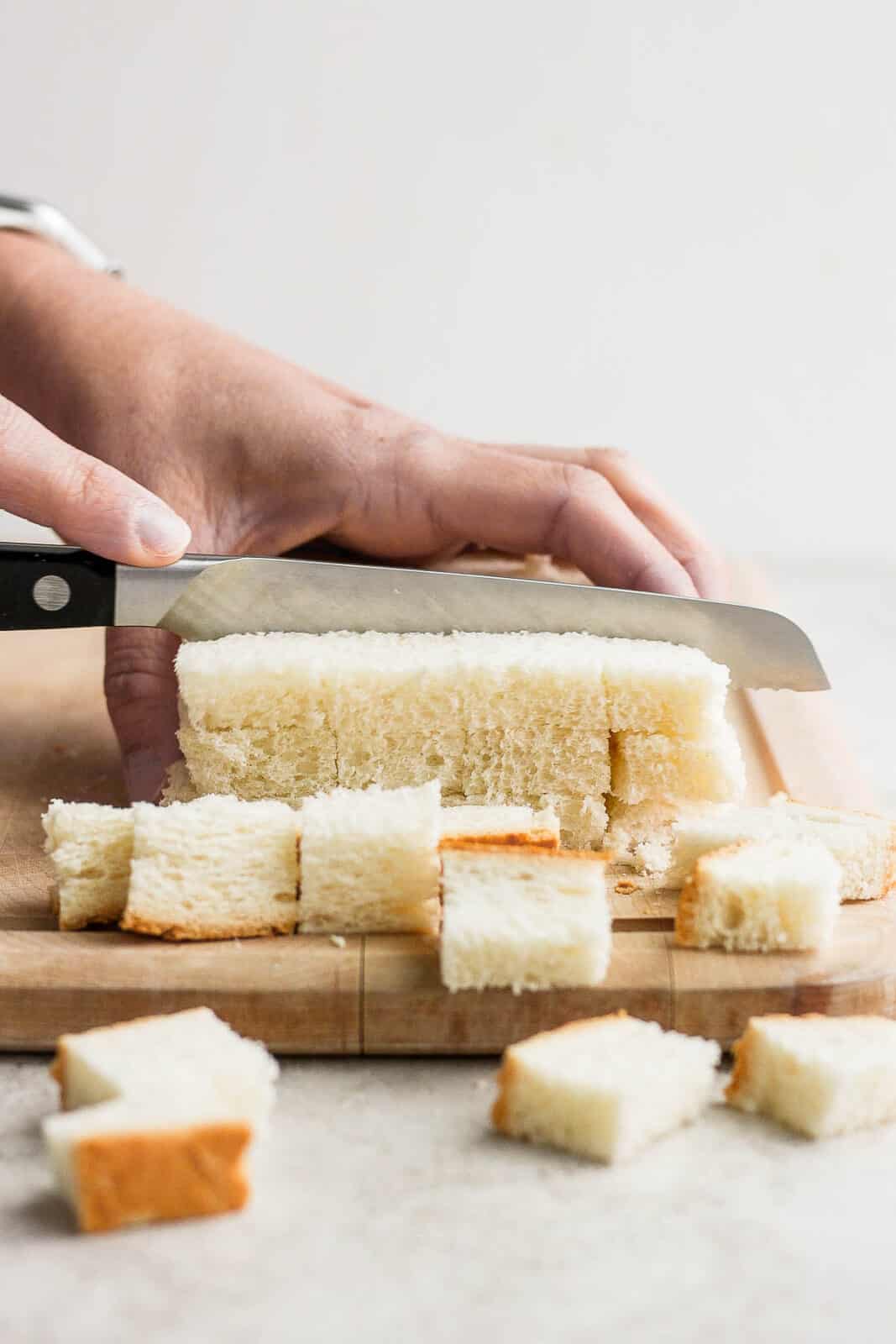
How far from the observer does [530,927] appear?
1.82 m

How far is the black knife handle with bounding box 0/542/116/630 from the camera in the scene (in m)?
2.41

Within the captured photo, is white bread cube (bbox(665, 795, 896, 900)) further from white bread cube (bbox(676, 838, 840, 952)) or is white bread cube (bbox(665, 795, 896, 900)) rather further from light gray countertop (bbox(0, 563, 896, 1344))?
light gray countertop (bbox(0, 563, 896, 1344))

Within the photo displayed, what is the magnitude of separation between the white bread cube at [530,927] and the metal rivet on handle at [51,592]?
94cm

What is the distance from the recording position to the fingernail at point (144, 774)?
8.55ft

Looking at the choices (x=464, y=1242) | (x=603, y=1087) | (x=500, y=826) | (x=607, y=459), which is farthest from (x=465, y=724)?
(x=607, y=459)

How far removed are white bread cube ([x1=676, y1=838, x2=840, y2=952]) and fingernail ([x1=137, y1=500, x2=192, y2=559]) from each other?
105 centimetres

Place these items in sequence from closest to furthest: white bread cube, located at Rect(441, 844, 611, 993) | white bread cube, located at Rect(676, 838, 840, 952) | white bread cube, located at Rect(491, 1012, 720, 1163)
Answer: white bread cube, located at Rect(491, 1012, 720, 1163), white bread cube, located at Rect(441, 844, 611, 993), white bread cube, located at Rect(676, 838, 840, 952)

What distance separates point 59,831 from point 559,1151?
0.83 meters

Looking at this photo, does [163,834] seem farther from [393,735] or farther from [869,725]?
[869,725]

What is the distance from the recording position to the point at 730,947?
193 cm

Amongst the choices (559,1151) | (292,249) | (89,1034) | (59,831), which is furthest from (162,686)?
(292,249)

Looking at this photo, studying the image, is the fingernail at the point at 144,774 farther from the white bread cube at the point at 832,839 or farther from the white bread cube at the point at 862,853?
the white bread cube at the point at 862,853

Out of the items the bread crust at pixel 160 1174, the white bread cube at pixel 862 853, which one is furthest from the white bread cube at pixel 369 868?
the white bread cube at pixel 862 853

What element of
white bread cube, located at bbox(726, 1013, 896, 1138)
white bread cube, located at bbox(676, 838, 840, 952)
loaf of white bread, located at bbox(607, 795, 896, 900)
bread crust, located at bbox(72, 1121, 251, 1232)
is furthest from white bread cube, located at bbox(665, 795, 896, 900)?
bread crust, located at bbox(72, 1121, 251, 1232)
